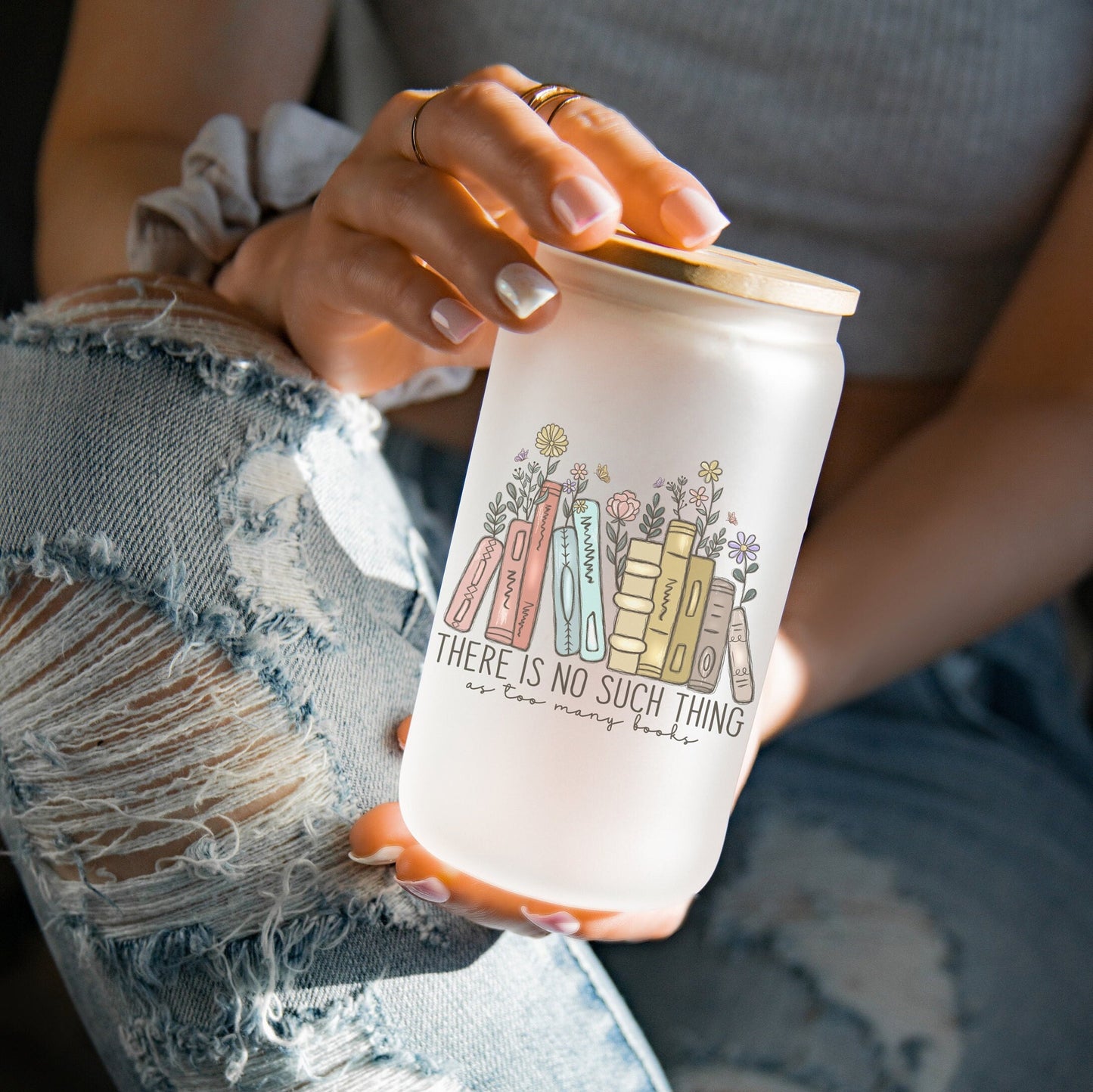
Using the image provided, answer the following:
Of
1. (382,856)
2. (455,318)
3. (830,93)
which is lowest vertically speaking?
(382,856)

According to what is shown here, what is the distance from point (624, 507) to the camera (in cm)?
44

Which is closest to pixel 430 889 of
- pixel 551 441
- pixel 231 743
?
pixel 231 743

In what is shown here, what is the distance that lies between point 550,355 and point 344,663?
229 mm

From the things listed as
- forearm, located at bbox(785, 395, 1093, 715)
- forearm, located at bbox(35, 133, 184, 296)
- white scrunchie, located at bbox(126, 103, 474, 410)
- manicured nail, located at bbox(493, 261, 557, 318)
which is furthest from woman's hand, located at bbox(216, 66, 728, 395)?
forearm, located at bbox(785, 395, 1093, 715)

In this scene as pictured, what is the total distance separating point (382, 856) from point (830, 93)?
2.19 ft

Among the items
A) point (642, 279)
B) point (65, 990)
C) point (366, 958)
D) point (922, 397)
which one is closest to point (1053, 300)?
point (922, 397)

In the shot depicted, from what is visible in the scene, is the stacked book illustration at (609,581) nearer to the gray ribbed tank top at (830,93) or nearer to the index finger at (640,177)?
the index finger at (640,177)

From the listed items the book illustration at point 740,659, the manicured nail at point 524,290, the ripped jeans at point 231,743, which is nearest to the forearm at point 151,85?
the ripped jeans at point 231,743

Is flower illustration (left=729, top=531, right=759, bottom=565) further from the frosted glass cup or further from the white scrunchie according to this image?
the white scrunchie

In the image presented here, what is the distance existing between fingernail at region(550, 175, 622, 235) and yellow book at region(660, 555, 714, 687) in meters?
0.14

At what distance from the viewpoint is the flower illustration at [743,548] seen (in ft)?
1.48

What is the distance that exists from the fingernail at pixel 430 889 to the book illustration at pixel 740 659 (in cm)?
17

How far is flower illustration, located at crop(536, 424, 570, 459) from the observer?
0.44m

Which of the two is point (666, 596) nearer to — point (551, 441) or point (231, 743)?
point (551, 441)
